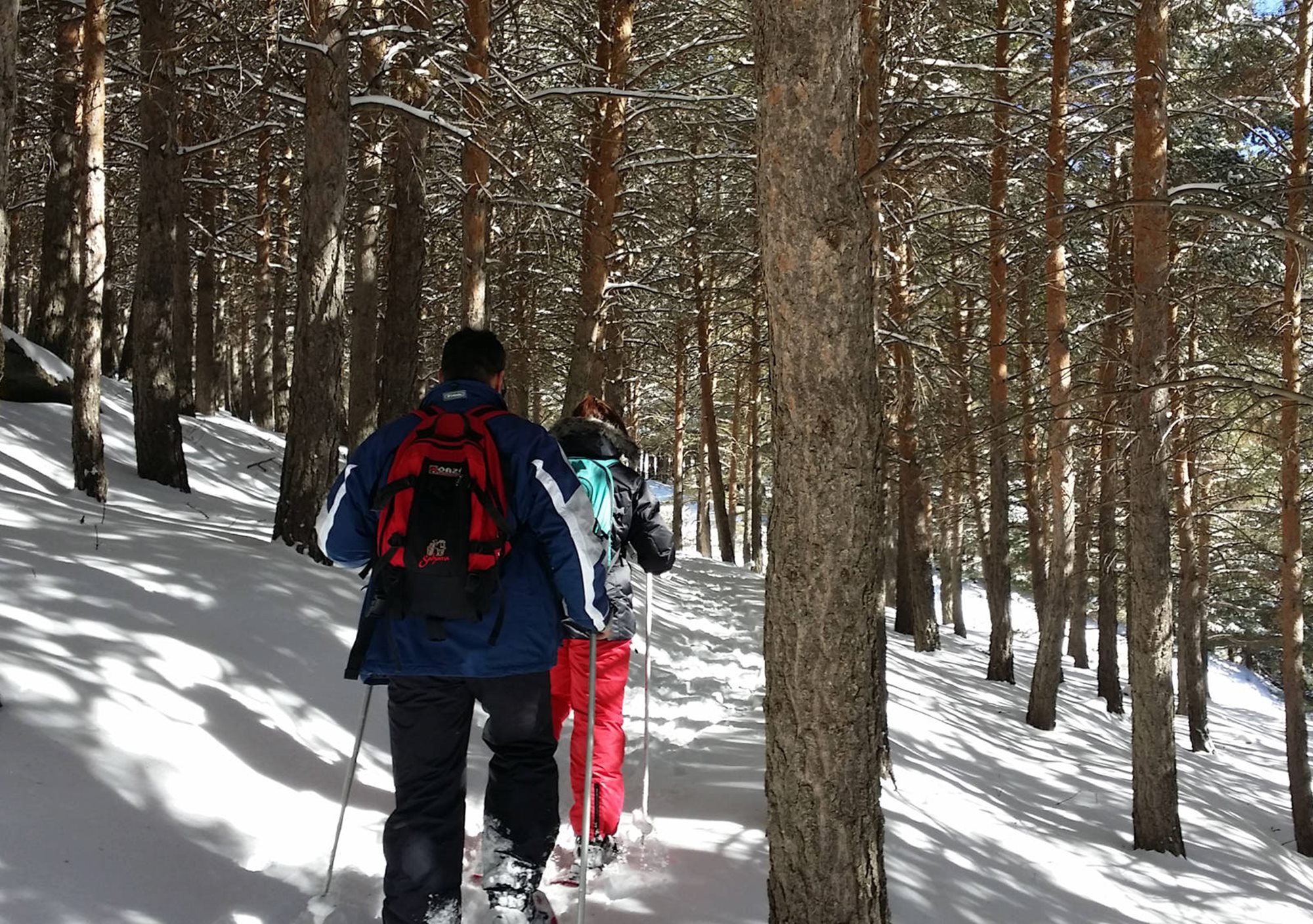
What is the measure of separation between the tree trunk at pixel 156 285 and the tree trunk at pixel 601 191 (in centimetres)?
447

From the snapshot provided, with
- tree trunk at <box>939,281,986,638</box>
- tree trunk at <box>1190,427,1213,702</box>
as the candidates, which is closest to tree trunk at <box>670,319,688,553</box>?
tree trunk at <box>939,281,986,638</box>

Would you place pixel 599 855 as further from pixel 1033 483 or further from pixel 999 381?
pixel 1033 483

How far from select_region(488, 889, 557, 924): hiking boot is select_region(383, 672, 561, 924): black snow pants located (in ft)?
0.09

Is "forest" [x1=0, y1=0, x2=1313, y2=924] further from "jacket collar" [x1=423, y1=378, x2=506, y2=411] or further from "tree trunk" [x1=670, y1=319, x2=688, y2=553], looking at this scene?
"tree trunk" [x1=670, y1=319, x2=688, y2=553]

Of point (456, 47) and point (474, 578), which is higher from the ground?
point (456, 47)

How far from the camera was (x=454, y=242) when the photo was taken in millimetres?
16062

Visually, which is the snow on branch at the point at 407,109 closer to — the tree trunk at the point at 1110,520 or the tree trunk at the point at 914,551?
the tree trunk at the point at 914,551

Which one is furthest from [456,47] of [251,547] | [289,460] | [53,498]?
[53,498]

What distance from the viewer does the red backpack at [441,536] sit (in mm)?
3033

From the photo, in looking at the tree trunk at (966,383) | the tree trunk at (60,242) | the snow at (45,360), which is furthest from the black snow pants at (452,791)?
the snow at (45,360)

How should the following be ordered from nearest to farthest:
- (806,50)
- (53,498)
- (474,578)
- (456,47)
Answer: (806,50), (474,578), (456,47), (53,498)

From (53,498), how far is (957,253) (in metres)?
7.74

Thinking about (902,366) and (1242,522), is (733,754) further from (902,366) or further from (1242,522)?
(1242,522)

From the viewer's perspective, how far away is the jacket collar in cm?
331
